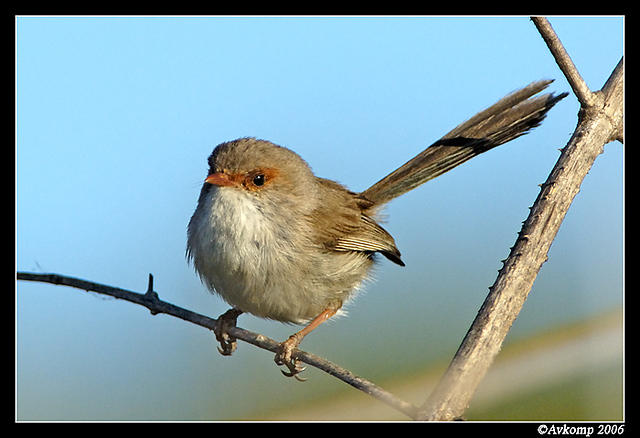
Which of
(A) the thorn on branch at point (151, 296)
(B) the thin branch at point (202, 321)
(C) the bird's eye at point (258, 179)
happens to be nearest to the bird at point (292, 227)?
(C) the bird's eye at point (258, 179)

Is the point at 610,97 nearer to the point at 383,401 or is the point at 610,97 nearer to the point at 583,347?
the point at 583,347

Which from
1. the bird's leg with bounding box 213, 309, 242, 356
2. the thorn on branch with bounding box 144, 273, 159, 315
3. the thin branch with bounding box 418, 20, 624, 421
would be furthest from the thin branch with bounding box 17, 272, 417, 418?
the bird's leg with bounding box 213, 309, 242, 356

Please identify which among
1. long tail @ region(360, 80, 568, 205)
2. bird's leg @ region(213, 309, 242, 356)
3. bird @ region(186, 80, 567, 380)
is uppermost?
long tail @ region(360, 80, 568, 205)

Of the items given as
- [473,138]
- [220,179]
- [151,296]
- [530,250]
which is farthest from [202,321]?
[473,138]

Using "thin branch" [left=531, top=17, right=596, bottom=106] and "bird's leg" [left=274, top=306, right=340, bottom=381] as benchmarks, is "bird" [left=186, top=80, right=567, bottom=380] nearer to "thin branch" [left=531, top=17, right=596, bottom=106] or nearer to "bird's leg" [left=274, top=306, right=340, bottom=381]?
"bird's leg" [left=274, top=306, right=340, bottom=381]

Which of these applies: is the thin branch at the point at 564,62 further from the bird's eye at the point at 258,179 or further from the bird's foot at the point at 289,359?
the bird's foot at the point at 289,359

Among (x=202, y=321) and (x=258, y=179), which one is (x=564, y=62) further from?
(x=202, y=321)
